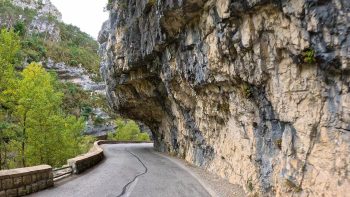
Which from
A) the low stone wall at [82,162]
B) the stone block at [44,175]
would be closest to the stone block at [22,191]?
the stone block at [44,175]

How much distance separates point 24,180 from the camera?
30.7 feet

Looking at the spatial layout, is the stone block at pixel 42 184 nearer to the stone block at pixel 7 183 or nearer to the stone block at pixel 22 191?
the stone block at pixel 22 191

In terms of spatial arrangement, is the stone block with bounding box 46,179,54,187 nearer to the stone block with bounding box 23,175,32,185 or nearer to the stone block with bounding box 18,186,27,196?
→ the stone block with bounding box 23,175,32,185

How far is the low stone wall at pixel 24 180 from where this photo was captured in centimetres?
871

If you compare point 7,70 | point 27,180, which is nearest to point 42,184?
point 27,180

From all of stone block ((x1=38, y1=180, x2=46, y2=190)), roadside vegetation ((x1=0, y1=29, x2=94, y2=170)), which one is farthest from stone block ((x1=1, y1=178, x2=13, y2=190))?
roadside vegetation ((x1=0, y1=29, x2=94, y2=170))

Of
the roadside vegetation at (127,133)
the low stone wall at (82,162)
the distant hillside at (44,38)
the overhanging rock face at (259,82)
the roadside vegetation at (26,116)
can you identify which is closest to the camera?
the overhanging rock face at (259,82)

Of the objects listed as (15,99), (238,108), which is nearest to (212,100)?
(238,108)

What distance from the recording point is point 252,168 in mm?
11516

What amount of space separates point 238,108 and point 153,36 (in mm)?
Result: 7802

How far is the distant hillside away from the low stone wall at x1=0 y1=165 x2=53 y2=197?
5840 centimetres

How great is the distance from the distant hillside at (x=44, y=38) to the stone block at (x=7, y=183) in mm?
59606

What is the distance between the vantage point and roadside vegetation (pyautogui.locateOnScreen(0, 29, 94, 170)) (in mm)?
17266

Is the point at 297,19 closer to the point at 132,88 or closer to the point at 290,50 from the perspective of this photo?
the point at 290,50
